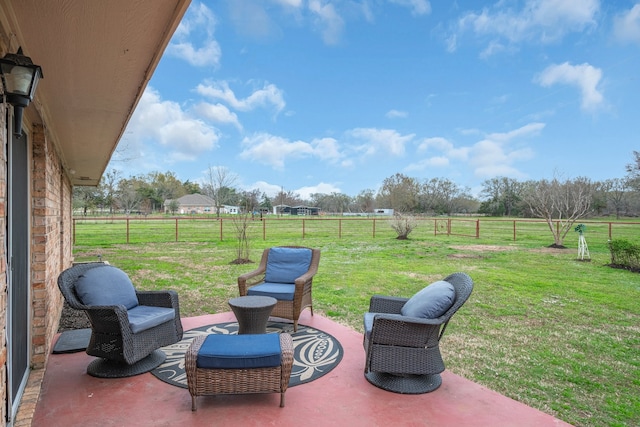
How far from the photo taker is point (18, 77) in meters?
1.61

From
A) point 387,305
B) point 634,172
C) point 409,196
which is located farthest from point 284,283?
point 409,196

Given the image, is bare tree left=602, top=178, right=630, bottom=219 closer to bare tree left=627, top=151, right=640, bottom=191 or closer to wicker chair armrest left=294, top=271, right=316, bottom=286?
bare tree left=627, top=151, right=640, bottom=191

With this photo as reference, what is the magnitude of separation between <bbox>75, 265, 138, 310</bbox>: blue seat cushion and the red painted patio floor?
0.60 metres

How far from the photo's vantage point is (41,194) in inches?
124

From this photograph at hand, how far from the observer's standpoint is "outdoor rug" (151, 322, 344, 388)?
2895 mm

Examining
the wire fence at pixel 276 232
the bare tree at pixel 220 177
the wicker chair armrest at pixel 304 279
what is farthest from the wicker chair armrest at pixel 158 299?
the bare tree at pixel 220 177

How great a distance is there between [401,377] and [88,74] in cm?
296

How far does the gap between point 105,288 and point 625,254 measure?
1027 cm

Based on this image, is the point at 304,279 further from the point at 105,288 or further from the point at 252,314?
the point at 105,288

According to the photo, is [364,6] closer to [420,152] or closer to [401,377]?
[401,377]

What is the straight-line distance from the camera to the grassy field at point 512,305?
2.83 m

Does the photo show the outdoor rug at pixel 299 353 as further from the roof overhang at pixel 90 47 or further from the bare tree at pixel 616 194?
the bare tree at pixel 616 194

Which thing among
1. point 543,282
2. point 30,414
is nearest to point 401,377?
point 30,414

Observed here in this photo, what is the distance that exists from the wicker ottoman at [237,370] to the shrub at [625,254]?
9201 millimetres
